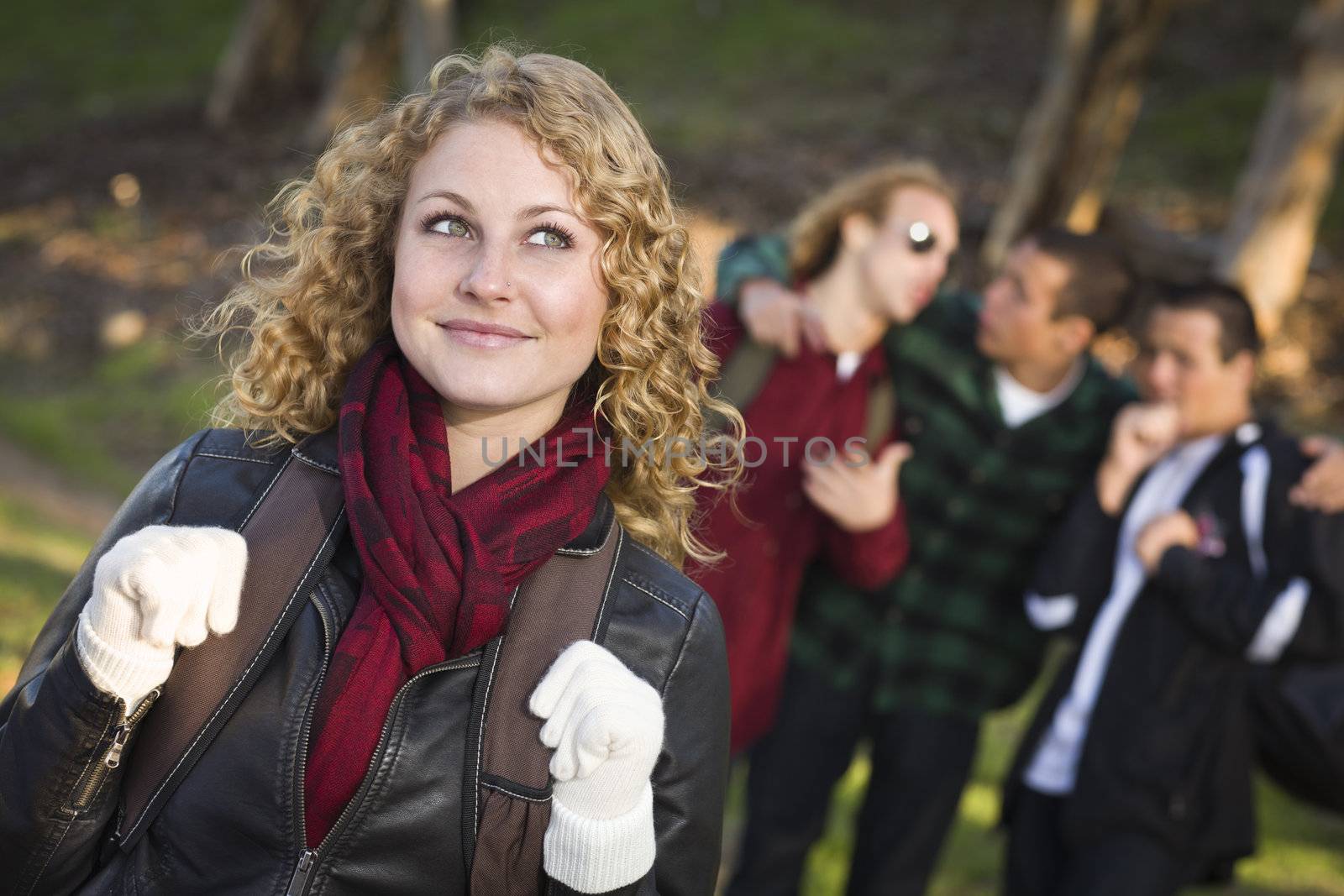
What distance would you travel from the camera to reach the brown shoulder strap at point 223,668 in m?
1.85

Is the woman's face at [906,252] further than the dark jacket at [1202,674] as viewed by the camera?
Yes

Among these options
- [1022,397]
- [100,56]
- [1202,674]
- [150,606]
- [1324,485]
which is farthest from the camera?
[100,56]

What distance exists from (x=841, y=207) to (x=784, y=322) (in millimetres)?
538

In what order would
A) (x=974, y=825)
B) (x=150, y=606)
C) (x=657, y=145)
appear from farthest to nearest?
(x=657, y=145), (x=974, y=825), (x=150, y=606)

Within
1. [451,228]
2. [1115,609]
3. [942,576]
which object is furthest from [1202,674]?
[451,228]

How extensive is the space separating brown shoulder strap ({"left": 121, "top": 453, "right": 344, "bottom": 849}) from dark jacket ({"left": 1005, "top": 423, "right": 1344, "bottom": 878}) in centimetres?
250

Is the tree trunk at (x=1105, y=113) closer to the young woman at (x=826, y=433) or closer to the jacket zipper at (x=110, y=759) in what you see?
the young woman at (x=826, y=433)

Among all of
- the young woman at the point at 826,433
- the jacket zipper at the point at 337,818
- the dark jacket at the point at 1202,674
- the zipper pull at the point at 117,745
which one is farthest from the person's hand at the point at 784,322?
the zipper pull at the point at 117,745

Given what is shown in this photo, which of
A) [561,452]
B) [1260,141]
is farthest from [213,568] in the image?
[1260,141]

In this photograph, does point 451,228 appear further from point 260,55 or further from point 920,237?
point 260,55

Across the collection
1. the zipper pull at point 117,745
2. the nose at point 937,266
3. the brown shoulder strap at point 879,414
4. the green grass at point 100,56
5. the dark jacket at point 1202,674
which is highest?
the nose at point 937,266

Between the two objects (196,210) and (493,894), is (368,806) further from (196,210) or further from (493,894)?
(196,210)

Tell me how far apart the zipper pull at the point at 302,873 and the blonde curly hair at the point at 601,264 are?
668 millimetres

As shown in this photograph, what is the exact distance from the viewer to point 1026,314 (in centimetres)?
394
